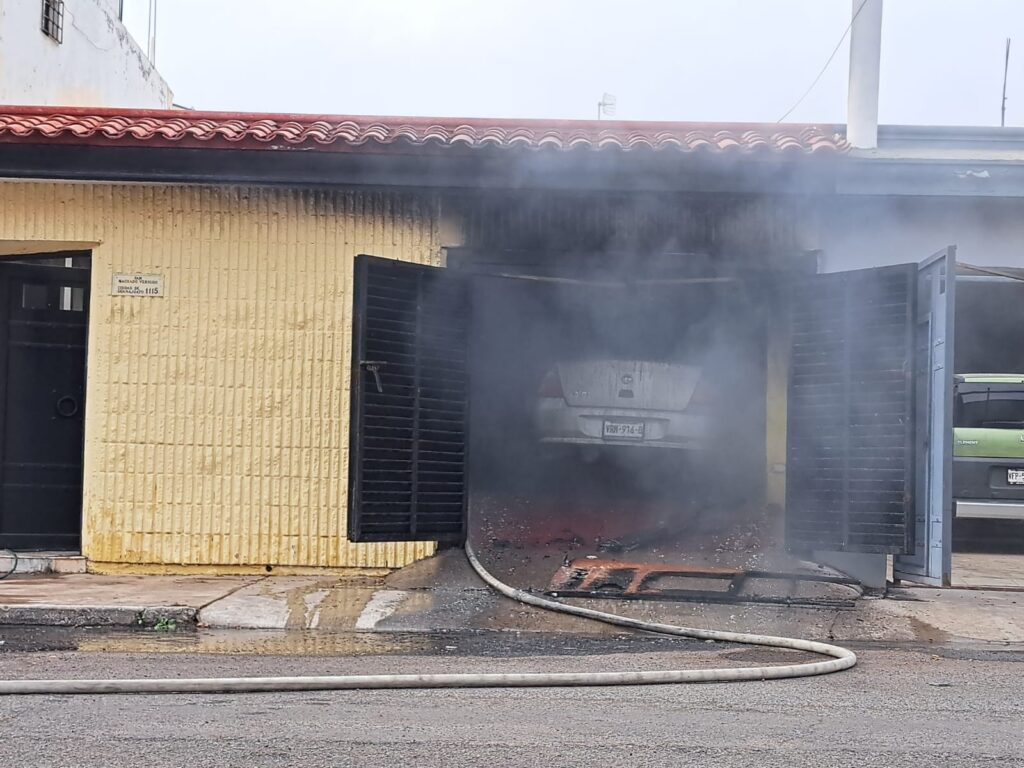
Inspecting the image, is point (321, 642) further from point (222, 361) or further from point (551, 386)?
point (551, 386)

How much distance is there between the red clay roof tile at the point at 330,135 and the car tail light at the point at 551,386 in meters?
1.87

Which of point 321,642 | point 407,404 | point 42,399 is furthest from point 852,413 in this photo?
point 42,399

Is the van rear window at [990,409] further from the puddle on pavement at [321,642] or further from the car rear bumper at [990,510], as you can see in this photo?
the puddle on pavement at [321,642]

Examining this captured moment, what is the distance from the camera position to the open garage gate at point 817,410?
7.12 meters

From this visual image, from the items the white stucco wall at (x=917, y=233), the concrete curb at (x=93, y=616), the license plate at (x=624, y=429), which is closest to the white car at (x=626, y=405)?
the license plate at (x=624, y=429)

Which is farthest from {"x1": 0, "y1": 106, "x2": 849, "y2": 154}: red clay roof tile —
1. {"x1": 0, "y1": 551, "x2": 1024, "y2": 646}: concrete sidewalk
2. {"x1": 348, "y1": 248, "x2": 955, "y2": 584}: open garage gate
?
{"x1": 0, "y1": 551, "x2": 1024, "y2": 646}: concrete sidewalk

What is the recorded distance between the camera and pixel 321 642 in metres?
5.94

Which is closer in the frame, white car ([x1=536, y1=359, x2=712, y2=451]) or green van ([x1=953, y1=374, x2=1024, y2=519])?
white car ([x1=536, y1=359, x2=712, y2=451])

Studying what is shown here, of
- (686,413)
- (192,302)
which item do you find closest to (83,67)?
(192,302)

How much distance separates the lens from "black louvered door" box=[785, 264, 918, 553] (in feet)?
23.6

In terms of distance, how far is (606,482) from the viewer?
964 centimetres

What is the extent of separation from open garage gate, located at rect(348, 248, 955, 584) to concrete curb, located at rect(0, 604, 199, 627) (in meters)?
1.39

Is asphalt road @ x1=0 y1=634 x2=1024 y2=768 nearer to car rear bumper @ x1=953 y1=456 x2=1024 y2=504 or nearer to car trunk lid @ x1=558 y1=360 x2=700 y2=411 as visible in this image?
car trunk lid @ x1=558 y1=360 x2=700 y2=411

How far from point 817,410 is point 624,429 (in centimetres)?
144
